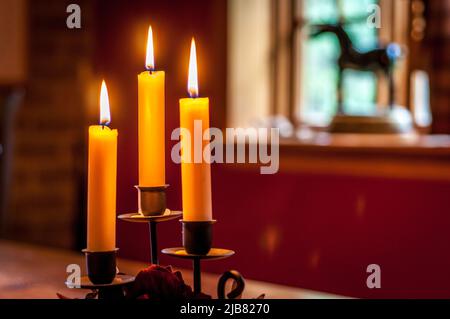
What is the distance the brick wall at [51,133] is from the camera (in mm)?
3781

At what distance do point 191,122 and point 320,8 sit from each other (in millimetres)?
2609

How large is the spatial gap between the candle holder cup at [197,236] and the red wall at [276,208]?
1.86m

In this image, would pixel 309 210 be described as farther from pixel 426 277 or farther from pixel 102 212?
pixel 102 212

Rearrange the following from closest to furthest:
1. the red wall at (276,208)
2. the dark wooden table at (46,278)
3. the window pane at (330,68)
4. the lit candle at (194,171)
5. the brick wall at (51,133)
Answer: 1. the lit candle at (194,171)
2. the dark wooden table at (46,278)
3. the red wall at (276,208)
4. the window pane at (330,68)
5. the brick wall at (51,133)

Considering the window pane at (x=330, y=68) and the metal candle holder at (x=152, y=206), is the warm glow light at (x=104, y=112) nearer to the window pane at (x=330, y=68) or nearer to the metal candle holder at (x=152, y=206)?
the metal candle holder at (x=152, y=206)

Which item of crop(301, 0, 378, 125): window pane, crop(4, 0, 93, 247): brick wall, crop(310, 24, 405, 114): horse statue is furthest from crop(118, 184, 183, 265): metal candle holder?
crop(4, 0, 93, 247): brick wall

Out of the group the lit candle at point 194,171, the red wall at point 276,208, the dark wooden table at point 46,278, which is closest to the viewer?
the lit candle at point 194,171

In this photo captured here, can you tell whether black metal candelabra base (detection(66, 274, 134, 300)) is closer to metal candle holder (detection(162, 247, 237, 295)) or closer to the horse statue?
metal candle holder (detection(162, 247, 237, 295))

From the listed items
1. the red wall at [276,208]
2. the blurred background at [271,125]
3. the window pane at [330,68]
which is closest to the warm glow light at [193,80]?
the blurred background at [271,125]

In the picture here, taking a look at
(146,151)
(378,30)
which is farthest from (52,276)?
(378,30)

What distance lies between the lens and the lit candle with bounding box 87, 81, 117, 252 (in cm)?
63

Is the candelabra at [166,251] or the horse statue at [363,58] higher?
the horse statue at [363,58]

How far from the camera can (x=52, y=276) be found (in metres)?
1.13

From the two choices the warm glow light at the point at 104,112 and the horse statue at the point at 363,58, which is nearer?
the warm glow light at the point at 104,112
